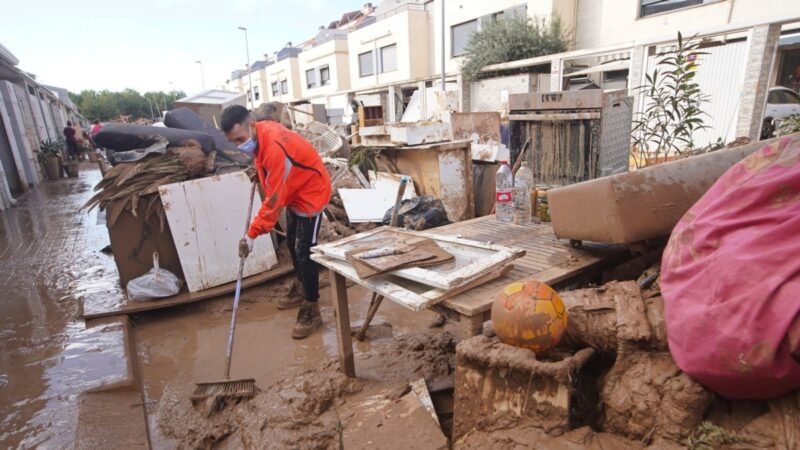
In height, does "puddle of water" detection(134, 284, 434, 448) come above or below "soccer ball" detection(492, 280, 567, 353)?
below

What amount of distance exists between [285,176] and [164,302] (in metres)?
1.90

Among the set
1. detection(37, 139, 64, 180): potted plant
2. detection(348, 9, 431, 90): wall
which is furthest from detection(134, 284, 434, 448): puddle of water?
detection(348, 9, 431, 90): wall

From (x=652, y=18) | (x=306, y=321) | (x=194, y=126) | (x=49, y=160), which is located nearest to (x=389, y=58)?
(x=652, y=18)

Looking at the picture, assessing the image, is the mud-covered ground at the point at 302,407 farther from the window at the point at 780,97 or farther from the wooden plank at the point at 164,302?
the window at the point at 780,97

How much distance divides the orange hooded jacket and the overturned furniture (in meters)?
1.69

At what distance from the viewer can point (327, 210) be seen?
5.76 metres

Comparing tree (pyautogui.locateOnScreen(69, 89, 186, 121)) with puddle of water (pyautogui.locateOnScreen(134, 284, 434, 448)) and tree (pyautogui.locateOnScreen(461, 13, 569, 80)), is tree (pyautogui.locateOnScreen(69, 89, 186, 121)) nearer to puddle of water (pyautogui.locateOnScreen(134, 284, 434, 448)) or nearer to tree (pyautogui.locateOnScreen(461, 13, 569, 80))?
tree (pyautogui.locateOnScreen(461, 13, 569, 80))

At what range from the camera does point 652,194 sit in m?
1.95

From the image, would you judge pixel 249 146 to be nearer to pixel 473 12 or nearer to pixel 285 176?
pixel 285 176

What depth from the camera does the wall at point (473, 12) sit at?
550 inches

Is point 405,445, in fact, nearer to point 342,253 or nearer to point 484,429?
point 484,429

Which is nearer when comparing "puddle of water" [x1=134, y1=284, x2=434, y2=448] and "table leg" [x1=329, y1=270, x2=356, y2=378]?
"table leg" [x1=329, y1=270, x2=356, y2=378]

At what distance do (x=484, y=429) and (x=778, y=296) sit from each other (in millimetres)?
1069

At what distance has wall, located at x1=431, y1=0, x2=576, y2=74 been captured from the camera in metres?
14.0
